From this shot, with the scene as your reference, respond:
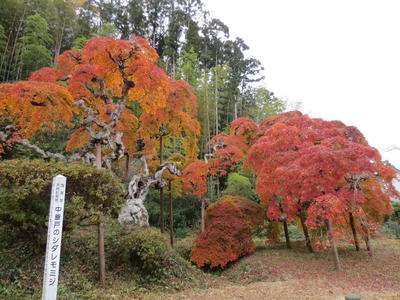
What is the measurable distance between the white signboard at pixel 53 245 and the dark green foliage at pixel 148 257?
11.2ft

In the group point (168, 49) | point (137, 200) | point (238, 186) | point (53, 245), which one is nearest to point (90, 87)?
point (137, 200)

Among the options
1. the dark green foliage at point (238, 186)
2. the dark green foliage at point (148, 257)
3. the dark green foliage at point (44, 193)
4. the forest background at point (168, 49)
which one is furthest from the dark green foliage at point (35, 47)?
the dark green foliage at point (148, 257)

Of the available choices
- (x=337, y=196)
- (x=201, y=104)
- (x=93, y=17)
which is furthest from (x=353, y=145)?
(x=93, y=17)

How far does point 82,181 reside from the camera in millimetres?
5441

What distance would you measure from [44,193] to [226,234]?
18.9 ft

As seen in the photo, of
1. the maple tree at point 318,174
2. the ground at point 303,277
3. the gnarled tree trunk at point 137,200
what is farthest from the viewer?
the gnarled tree trunk at point 137,200

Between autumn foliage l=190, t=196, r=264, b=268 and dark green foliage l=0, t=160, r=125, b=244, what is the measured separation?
4.17m

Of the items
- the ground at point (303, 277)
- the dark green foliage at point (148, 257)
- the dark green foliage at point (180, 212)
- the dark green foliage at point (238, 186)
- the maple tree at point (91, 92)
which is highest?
the maple tree at point (91, 92)

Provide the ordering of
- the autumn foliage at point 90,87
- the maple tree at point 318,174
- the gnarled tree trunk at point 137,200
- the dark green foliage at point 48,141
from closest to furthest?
the autumn foliage at point 90,87 < the maple tree at point 318,174 < the gnarled tree trunk at point 137,200 < the dark green foliage at point 48,141

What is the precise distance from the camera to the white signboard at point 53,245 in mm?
3520

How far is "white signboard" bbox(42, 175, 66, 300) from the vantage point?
3520mm

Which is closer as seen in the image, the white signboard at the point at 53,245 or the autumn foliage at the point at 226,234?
the white signboard at the point at 53,245

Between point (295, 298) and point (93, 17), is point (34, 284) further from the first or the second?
point (93, 17)

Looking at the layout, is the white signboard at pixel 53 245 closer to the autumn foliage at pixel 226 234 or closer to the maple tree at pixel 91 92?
the maple tree at pixel 91 92
